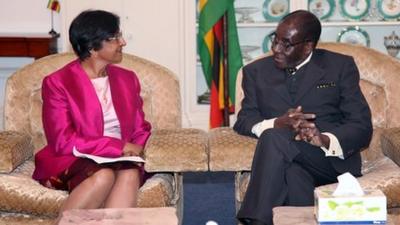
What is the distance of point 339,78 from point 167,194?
0.92 metres

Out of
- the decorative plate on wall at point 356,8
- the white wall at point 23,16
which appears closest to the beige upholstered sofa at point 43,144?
the white wall at point 23,16

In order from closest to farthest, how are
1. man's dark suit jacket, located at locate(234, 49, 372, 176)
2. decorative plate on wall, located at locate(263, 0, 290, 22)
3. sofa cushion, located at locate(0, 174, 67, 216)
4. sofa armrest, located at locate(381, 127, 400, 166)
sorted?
sofa cushion, located at locate(0, 174, 67, 216)
sofa armrest, located at locate(381, 127, 400, 166)
man's dark suit jacket, located at locate(234, 49, 372, 176)
decorative plate on wall, located at locate(263, 0, 290, 22)

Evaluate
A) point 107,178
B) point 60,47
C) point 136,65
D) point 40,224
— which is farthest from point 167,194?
point 60,47

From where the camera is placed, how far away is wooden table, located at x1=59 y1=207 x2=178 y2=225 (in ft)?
9.18

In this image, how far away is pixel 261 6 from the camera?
19.6 ft

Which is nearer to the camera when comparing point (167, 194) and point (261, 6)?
point (167, 194)

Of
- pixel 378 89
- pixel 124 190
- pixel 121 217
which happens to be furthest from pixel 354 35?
pixel 121 217

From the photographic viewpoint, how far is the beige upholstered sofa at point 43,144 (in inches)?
134

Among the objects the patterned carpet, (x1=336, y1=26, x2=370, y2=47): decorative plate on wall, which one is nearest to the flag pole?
the patterned carpet

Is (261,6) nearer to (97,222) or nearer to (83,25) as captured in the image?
(83,25)

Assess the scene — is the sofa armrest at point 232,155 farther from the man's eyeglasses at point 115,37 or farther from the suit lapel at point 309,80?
the man's eyeglasses at point 115,37

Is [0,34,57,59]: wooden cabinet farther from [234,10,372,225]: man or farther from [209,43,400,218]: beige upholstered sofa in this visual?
[234,10,372,225]: man

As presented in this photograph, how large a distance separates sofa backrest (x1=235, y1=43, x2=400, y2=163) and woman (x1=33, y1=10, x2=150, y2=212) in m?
0.54

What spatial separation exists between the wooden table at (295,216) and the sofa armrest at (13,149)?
1.20 meters
